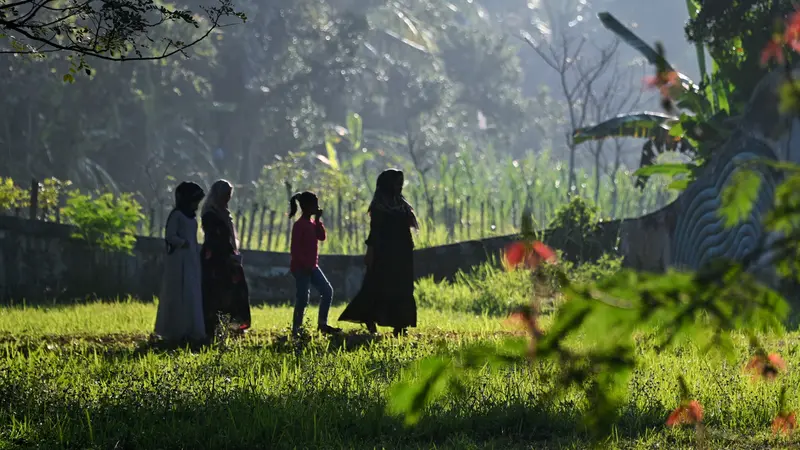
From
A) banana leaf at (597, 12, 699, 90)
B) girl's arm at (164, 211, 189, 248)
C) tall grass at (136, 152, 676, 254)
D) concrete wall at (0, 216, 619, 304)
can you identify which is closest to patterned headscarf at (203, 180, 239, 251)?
girl's arm at (164, 211, 189, 248)

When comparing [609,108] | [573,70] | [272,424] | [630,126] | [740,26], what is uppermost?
[573,70]

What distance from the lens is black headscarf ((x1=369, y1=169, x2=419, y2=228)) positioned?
36.2 ft

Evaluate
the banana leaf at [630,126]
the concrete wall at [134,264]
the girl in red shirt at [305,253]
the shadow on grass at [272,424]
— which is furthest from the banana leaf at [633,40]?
the shadow on grass at [272,424]

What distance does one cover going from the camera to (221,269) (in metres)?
11.4

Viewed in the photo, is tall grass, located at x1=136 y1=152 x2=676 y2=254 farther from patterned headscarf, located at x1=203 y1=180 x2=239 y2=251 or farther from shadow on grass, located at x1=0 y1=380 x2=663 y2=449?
shadow on grass, located at x1=0 y1=380 x2=663 y2=449

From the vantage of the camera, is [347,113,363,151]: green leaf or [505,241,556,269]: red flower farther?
[347,113,363,151]: green leaf

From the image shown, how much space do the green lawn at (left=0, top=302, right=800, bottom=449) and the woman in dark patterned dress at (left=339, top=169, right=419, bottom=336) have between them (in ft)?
6.28

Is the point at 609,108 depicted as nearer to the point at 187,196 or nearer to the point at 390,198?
the point at 390,198

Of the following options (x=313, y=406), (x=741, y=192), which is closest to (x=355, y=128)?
(x=313, y=406)

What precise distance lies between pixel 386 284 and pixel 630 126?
29.0 feet

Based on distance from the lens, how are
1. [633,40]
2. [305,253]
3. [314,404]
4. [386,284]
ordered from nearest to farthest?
[314,404], [305,253], [386,284], [633,40]

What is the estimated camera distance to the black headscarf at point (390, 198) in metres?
11.0

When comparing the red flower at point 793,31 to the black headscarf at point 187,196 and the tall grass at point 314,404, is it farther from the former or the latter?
the black headscarf at point 187,196

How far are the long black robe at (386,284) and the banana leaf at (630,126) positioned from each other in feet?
26.6
